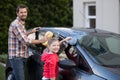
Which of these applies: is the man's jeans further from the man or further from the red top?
the red top

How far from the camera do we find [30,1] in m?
23.4

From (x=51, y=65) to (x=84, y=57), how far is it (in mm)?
523

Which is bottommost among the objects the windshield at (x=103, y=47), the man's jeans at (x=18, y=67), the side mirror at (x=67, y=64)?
the man's jeans at (x=18, y=67)

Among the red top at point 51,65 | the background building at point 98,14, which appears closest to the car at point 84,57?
the red top at point 51,65

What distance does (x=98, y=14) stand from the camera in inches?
560

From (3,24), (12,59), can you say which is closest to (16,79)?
(12,59)

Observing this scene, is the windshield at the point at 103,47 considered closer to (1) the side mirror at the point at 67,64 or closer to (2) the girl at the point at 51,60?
(1) the side mirror at the point at 67,64

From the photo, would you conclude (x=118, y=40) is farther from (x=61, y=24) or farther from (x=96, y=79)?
(x=61, y=24)

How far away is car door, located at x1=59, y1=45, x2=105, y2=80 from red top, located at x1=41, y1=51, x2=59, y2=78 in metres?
0.19

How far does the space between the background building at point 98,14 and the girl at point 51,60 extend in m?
6.88

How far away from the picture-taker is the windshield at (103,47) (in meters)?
6.63

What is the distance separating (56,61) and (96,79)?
0.75 meters

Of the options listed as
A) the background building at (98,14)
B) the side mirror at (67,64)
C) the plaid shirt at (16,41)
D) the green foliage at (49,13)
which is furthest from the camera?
the green foliage at (49,13)

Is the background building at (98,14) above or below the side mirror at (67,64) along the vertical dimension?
above
